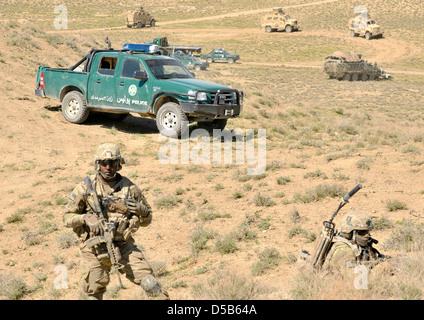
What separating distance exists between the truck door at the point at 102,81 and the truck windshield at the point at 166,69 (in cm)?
102

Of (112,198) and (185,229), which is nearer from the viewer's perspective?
(112,198)

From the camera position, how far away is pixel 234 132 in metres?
13.9

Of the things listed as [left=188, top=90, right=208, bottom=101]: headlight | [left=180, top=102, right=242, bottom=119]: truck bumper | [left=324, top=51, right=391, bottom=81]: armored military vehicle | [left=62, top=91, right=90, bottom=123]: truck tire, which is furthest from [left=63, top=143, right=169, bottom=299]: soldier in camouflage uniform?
[left=324, top=51, right=391, bottom=81]: armored military vehicle

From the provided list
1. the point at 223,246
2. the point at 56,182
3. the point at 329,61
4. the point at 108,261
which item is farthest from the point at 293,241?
the point at 329,61

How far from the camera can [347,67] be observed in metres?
34.9

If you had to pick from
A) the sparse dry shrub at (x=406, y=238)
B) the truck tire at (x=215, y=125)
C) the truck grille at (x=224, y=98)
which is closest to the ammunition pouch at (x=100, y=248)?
the sparse dry shrub at (x=406, y=238)

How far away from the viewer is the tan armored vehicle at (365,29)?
54.6 m

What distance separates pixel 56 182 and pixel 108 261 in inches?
218

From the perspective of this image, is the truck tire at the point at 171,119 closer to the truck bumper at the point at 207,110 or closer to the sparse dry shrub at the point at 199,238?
the truck bumper at the point at 207,110

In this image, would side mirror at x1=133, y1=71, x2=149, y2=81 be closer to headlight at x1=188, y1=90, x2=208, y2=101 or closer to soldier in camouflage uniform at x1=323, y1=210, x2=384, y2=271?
headlight at x1=188, y1=90, x2=208, y2=101

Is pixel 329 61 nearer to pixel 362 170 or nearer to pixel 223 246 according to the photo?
pixel 362 170

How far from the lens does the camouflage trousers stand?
5.13 meters

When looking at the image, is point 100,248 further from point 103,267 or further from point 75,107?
point 75,107

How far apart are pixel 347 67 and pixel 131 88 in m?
24.8
